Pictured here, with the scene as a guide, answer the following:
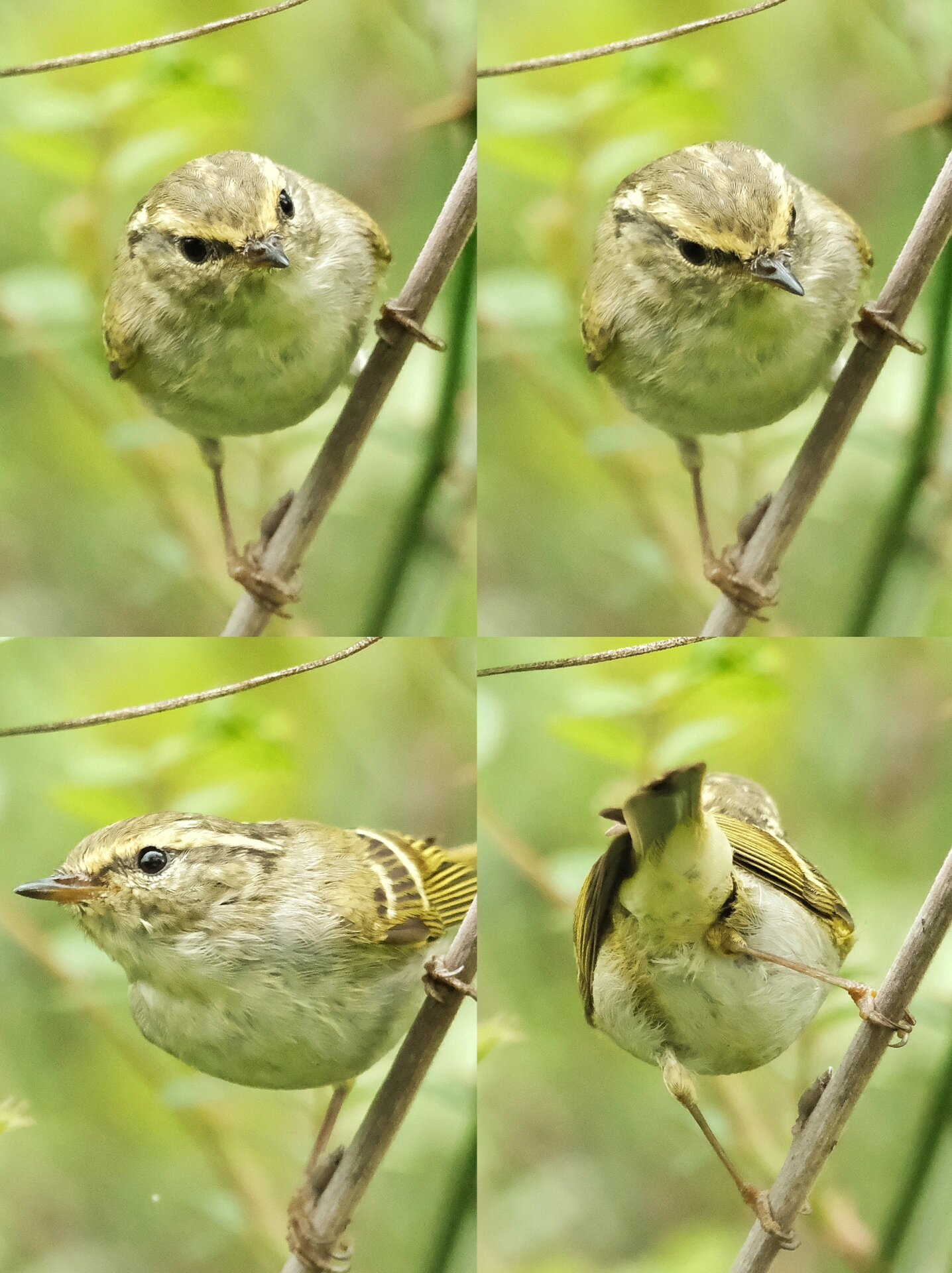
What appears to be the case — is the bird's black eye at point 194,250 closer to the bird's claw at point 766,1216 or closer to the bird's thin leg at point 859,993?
the bird's thin leg at point 859,993

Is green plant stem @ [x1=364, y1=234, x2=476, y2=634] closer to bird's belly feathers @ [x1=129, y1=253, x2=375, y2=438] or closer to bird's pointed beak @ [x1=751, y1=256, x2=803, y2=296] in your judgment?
bird's belly feathers @ [x1=129, y1=253, x2=375, y2=438]

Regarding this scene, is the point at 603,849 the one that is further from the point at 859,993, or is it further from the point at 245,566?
the point at 245,566

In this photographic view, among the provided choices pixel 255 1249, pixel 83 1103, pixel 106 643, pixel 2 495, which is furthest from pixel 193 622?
pixel 255 1249

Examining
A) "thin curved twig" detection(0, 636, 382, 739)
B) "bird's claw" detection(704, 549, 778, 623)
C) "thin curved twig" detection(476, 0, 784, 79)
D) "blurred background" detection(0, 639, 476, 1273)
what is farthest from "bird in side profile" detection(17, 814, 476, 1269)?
"thin curved twig" detection(476, 0, 784, 79)

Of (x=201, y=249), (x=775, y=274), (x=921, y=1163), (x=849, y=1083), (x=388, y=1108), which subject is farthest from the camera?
(x=921, y=1163)

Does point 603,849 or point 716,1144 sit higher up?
point 603,849

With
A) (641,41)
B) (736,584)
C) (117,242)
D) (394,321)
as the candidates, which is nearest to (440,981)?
(736,584)

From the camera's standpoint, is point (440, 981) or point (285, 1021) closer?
point (285, 1021)
